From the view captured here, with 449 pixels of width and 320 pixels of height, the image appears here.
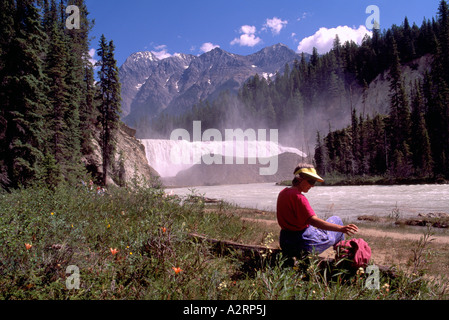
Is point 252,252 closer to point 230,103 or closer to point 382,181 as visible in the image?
point 382,181

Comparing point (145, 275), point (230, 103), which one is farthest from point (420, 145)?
point (230, 103)

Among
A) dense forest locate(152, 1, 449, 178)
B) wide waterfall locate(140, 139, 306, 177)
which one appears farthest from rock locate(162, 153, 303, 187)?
dense forest locate(152, 1, 449, 178)

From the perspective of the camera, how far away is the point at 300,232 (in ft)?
12.1

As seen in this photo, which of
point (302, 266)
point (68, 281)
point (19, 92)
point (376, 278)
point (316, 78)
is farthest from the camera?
point (316, 78)

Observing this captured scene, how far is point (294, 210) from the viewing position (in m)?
3.70

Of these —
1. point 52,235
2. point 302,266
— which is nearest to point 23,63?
point 52,235

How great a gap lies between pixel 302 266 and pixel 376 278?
0.92 meters

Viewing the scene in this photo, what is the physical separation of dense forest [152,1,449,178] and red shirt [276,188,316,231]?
38.4 m

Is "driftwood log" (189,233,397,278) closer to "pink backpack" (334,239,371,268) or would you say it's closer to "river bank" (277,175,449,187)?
"pink backpack" (334,239,371,268)

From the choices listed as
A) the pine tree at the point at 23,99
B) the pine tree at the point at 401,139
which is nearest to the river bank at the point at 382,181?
the pine tree at the point at 401,139

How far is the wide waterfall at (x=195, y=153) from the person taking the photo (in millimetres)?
58494

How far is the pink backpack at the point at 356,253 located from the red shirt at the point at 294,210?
1.73 feet

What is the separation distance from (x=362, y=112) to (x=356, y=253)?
76.6 meters
